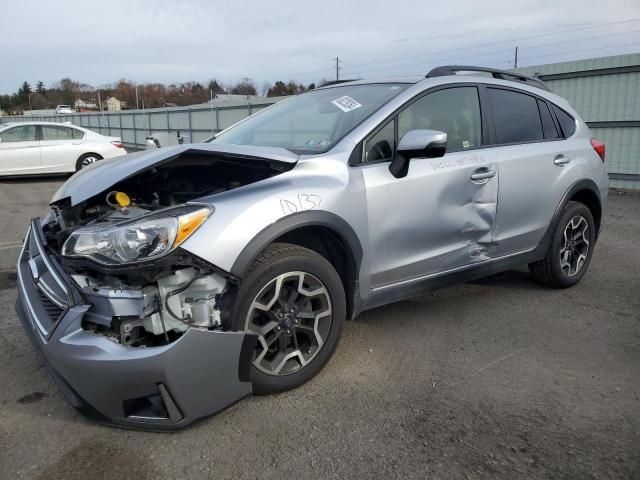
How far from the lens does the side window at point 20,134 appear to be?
12141 mm

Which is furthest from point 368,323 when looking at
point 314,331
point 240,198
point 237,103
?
point 237,103

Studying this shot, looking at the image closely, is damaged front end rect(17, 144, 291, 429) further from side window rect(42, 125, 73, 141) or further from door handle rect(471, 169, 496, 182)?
side window rect(42, 125, 73, 141)

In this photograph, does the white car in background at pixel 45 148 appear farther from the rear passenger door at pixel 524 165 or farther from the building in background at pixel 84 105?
the building in background at pixel 84 105

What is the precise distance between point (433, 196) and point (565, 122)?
6.55ft

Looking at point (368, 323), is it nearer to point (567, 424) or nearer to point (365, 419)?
point (365, 419)

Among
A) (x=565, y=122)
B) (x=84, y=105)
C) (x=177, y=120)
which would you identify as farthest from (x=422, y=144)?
(x=84, y=105)

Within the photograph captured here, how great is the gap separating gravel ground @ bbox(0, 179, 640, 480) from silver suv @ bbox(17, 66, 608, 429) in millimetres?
197

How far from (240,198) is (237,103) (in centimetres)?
1699

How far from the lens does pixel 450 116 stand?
3.68 metres

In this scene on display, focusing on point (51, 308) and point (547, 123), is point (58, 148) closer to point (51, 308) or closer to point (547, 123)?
point (51, 308)

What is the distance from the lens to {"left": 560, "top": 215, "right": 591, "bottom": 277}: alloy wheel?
178 inches

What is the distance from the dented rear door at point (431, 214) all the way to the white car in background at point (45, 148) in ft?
35.3

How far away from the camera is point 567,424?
2607 millimetres

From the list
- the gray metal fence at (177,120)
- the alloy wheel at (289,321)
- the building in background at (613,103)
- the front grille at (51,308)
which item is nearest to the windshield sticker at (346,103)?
the alloy wheel at (289,321)
